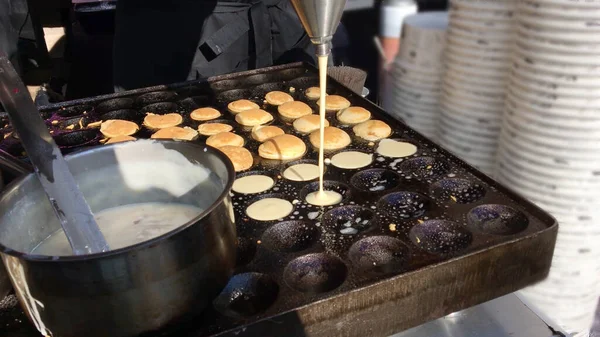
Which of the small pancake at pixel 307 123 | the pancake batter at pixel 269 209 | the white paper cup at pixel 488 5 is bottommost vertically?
the pancake batter at pixel 269 209

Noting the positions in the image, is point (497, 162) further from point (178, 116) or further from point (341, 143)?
point (178, 116)

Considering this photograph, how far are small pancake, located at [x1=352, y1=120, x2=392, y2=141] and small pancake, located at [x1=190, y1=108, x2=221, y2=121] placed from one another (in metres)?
0.60

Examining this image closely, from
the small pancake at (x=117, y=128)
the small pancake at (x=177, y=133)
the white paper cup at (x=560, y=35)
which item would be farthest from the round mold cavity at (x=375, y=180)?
the small pancake at (x=117, y=128)

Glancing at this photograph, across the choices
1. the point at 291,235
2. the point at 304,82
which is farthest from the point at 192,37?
the point at 291,235

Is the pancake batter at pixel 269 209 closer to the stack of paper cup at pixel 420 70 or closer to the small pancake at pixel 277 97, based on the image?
the small pancake at pixel 277 97

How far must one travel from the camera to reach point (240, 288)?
4.07 ft

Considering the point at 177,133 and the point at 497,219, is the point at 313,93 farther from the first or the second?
the point at 497,219

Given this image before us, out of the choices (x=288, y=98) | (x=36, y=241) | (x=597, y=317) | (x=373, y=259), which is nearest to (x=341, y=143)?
(x=288, y=98)

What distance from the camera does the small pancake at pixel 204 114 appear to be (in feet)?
7.06

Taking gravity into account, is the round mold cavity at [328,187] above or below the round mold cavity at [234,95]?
below

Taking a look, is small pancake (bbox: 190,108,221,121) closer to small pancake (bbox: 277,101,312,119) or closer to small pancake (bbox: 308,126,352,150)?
small pancake (bbox: 277,101,312,119)

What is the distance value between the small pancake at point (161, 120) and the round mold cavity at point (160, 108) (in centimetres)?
8

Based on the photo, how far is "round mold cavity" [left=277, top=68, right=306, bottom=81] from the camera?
2.50 meters

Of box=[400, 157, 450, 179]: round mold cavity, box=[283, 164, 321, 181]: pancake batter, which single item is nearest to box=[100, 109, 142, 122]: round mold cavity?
box=[283, 164, 321, 181]: pancake batter
